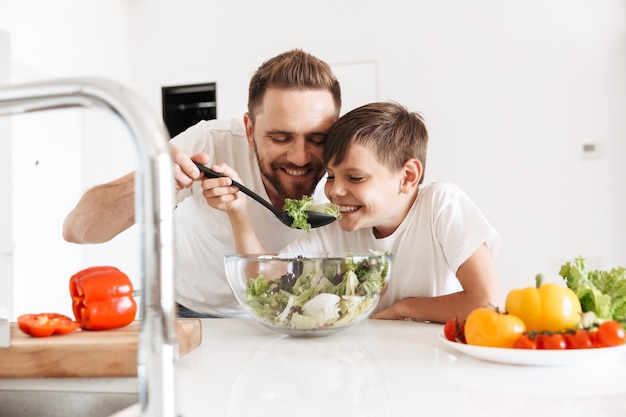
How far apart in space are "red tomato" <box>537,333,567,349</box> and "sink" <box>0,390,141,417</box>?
61cm

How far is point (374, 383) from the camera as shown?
94 centimetres

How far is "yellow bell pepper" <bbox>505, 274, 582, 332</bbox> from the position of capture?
105 centimetres

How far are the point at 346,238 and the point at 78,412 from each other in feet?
3.45

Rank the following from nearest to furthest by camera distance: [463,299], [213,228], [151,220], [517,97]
Answer: [151,220], [463,299], [213,228], [517,97]

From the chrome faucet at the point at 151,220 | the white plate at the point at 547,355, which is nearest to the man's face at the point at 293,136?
the white plate at the point at 547,355

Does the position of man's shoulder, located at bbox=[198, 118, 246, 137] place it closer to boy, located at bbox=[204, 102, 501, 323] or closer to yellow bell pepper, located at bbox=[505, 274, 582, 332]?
boy, located at bbox=[204, 102, 501, 323]

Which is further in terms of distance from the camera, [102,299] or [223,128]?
[223,128]

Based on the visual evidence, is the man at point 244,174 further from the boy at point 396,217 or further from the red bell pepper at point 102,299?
the red bell pepper at point 102,299

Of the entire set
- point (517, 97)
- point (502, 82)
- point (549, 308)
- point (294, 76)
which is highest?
point (502, 82)

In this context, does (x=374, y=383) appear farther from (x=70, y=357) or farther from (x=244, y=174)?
(x=244, y=174)

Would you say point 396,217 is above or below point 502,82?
below

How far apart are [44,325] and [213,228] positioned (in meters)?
0.97

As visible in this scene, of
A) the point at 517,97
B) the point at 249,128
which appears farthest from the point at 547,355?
the point at 517,97

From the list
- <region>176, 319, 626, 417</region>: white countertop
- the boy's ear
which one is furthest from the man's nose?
<region>176, 319, 626, 417</region>: white countertop
